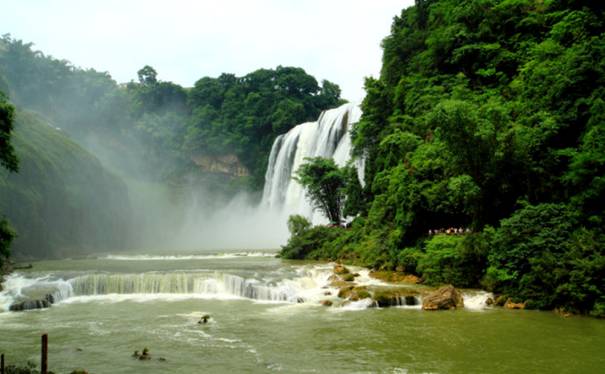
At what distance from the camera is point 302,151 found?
4675cm

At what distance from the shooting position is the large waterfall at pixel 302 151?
1612 inches

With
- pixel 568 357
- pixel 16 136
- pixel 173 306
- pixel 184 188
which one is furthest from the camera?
pixel 184 188

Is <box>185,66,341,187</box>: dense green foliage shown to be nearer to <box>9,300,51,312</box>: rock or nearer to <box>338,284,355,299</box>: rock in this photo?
<box>338,284,355,299</box>: rock

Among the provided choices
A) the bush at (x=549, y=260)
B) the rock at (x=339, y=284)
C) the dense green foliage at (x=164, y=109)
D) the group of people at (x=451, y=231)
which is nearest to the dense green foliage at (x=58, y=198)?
the dense green foliage at (x=164, y=109)

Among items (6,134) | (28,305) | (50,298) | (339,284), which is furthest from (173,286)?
(6,134)

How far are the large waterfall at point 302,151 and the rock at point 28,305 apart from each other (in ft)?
78.7

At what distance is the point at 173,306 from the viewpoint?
682 inches

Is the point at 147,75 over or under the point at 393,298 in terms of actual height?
over

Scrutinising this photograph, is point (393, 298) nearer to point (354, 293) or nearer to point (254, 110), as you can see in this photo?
point (354, 293)

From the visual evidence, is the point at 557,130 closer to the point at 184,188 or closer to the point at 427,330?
the point at 427,330

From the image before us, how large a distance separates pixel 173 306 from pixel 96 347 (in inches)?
218

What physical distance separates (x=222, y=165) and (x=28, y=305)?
4879 cm

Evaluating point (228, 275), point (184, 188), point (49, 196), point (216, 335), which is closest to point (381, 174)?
point (228, 275)

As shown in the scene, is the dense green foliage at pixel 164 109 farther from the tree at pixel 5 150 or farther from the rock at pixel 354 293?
the tree at pixel 5 150
